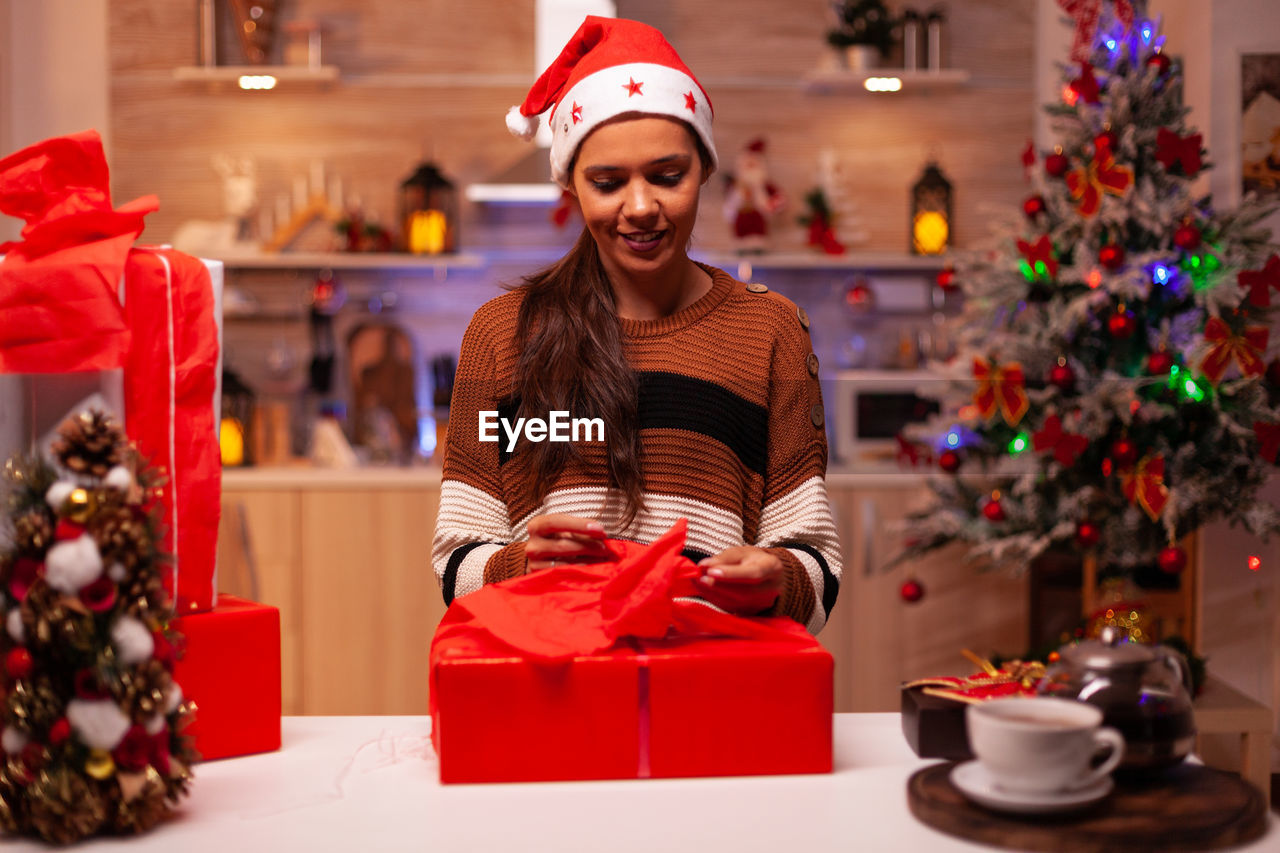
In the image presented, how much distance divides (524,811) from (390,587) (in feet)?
7.88

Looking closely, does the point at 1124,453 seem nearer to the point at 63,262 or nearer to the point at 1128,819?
the point at 1128,819

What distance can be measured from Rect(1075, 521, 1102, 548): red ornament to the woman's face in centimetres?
165

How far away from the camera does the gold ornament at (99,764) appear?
0.78 meters

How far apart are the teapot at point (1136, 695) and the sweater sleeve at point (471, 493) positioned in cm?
50

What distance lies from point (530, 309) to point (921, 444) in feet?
5.86

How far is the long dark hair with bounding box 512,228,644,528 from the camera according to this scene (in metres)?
1.16

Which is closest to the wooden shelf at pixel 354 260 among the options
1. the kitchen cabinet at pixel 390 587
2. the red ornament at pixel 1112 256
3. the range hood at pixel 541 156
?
the range hood at pixel 541 156

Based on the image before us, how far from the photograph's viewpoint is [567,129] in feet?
3.96

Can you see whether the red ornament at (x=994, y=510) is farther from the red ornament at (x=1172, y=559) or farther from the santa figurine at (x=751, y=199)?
the santa figurine at (x=751, y=199)

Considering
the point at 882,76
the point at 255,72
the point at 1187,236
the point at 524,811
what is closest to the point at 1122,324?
the point at 1187,236

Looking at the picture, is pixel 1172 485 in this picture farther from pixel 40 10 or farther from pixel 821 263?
pixel 40 10

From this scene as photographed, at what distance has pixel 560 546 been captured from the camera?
101cm

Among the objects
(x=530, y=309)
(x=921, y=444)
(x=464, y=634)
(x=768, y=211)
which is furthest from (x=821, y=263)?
(x=464, y=634)

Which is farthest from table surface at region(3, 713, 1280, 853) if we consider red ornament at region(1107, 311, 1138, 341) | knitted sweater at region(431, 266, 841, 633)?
red ornament at region(1107, 311, 1138, 341)
